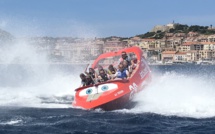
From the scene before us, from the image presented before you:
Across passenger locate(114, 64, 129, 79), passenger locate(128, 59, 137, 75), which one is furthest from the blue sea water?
passenger locate(128, 59, 137, 75)

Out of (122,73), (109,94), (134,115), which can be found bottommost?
(134,115)

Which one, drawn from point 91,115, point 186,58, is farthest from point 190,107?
point 186,58

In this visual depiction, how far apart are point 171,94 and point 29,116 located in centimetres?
622

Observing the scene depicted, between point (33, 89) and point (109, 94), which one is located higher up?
point (109, 94)

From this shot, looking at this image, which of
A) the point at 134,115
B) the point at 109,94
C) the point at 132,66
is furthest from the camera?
the point at 132,66

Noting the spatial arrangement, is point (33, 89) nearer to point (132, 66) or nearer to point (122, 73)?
point (132, 66)

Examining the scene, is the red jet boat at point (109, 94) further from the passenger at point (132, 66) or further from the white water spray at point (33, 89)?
the white water spray at point (33, 89)

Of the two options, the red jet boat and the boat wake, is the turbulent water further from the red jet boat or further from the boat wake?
the red jet boat

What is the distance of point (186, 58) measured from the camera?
527 ft

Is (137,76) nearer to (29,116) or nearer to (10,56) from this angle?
(29,116)

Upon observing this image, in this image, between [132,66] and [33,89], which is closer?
[132,66]

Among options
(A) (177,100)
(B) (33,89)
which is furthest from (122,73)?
(B) (33,89)

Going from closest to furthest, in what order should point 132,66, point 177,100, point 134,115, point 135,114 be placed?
point 134,115 → point 135,114 → point 177,100 → point 132,66

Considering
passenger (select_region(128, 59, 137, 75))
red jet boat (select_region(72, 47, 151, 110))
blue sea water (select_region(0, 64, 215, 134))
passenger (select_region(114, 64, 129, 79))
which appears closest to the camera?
blue sea water (select_region(0, 64, 215, 134))
